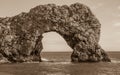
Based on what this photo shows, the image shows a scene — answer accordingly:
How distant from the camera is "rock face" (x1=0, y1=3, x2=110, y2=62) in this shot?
61094 mm

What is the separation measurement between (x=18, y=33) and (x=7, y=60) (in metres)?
7.00

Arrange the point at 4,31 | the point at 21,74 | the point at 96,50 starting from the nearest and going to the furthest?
the point at 21,74, the point at 96,50, the point at 4,31

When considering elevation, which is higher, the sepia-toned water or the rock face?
the rock face

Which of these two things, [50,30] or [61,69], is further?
[50,30]

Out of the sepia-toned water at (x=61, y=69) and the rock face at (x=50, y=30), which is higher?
the rock face at (x=50, y=30)

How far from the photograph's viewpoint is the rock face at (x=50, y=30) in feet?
200

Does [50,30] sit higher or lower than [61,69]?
higher

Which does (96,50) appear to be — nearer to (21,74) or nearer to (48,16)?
(48,16)

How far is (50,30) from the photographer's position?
63.0 meters

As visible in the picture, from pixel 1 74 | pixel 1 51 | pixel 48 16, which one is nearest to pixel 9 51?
pixel 1 51

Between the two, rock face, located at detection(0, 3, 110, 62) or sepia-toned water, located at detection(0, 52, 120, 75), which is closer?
sepia-toned water, located at detection(0, 52, 120, 75)

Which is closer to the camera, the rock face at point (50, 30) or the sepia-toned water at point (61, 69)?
the sepia-toned water at point (61, 69)

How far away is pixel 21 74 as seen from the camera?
35719 millimetres

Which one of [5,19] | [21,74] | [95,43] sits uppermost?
[5,19]
